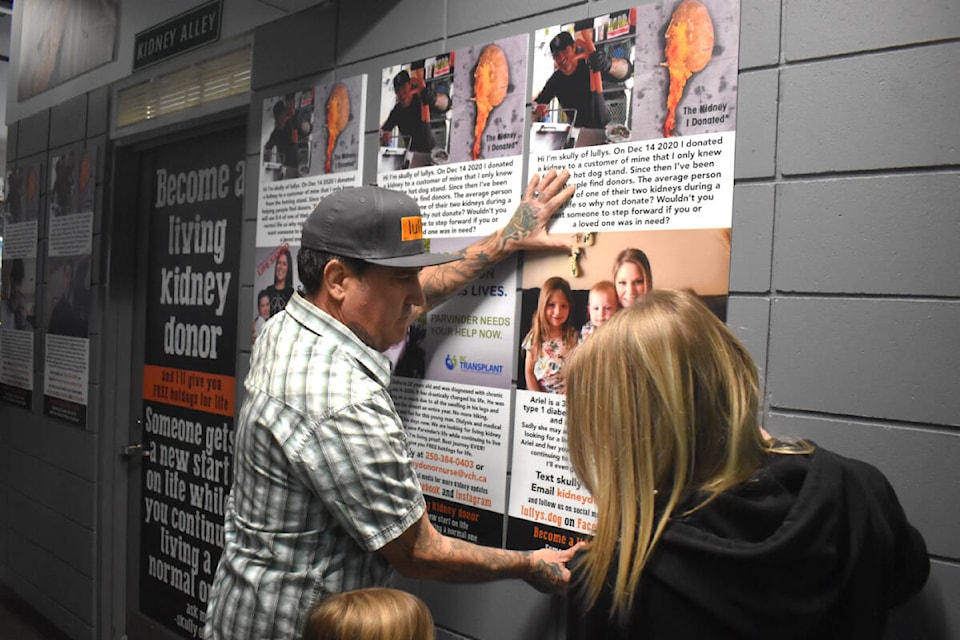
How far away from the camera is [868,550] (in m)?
1.04

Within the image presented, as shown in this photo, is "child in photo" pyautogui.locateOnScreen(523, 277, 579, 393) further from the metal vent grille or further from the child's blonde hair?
the metal vent grille

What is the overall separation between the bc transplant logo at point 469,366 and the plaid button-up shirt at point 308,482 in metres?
0.46

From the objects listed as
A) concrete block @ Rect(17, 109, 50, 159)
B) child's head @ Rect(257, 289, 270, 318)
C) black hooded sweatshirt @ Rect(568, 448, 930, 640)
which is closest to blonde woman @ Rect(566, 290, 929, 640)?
black hooded sweatshirt @ Rect(568, 448, 930, 640)

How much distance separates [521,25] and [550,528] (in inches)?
53.0

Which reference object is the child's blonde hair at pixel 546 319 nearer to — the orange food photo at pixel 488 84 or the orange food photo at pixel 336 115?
the orange food photo at pixel 488 84

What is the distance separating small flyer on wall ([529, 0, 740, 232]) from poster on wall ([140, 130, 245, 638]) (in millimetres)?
1653

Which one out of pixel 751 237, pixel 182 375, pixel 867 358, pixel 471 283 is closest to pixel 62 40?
pixel 182 375

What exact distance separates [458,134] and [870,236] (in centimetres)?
114

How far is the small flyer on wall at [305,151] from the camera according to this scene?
2.39 m

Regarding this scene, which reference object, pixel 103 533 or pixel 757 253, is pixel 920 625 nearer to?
pixel 757 253

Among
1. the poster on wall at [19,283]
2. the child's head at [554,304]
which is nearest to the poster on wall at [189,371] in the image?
the poster on wall at [19,283]

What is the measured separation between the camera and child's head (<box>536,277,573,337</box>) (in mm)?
1894

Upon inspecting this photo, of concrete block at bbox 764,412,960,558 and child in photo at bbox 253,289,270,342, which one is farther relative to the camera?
child in photo at bbox 253,289,270,342

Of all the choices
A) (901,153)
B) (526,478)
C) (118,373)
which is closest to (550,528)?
(526,478)
